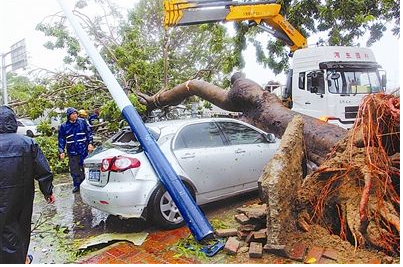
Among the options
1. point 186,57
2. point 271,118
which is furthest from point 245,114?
point 186,57

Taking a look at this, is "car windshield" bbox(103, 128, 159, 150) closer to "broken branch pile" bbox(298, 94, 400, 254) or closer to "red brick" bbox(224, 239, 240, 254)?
"red brick" bbox(224, 239, 240, 254)

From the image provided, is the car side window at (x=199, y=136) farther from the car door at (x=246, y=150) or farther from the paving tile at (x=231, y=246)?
the paving tile at (x=231, y=246)

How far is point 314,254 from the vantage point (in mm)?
3531

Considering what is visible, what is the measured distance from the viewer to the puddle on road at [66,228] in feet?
14.0

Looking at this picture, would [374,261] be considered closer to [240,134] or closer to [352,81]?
[240,134]

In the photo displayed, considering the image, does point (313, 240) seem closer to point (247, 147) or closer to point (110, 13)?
point (247, 147)

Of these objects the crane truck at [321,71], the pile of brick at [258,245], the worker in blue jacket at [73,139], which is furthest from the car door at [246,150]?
the worker in blue jacket at [73,139]

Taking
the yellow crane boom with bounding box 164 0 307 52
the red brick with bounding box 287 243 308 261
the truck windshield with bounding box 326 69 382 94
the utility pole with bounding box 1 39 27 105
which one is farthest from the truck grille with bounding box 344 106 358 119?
the utility pole with bounding box 1 39 27 105

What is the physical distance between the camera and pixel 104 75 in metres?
5.29

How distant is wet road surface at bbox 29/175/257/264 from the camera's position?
4293 millimetres

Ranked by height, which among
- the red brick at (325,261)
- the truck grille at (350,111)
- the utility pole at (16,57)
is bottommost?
the red brick at (325,261)

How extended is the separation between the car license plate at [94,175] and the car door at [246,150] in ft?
6.30

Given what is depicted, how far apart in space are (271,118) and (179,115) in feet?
24.2

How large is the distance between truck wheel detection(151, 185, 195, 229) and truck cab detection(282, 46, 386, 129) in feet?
15.0
